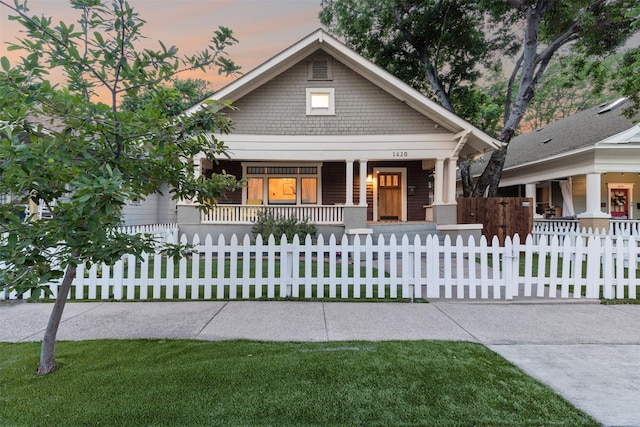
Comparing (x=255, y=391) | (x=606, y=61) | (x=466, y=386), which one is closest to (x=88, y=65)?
(x=255, y=391)

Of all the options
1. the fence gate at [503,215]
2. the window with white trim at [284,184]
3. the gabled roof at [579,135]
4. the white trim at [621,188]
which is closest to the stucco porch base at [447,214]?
the fence gate at [503,215]

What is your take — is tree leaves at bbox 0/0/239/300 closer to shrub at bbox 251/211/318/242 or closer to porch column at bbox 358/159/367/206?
shrub at bbox 251/211/318/242

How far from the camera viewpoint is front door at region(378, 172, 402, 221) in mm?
14359

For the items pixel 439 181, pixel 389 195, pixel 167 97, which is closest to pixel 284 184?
pixel 389 195

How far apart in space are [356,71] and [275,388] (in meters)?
11.3

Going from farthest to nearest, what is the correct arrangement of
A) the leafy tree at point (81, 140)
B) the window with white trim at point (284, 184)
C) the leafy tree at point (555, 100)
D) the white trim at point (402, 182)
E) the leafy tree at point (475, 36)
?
1. the leafy tree at point (555, 100)
2. the white trim at point (402, 182)
3. the window with white trim at point (284, 184)
4. the leafy tree at point (475, 36)
5. the leafy tree at point (81, 140)

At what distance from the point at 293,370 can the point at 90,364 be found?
1948mm

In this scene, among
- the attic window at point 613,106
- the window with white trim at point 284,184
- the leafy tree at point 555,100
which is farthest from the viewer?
the leafy tree at point 555,100

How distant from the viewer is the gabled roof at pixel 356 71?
10.8 meters

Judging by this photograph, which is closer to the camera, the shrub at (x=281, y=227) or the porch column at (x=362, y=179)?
the shrub at (x=281, y=227)

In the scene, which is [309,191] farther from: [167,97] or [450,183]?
[167,97]

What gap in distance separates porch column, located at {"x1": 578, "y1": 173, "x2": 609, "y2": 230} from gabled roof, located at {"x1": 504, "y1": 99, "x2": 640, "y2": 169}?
1.26m

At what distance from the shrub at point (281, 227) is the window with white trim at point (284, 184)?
9.28 feet

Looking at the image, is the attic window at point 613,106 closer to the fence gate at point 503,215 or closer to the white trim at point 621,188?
the white trim at point 621,188
